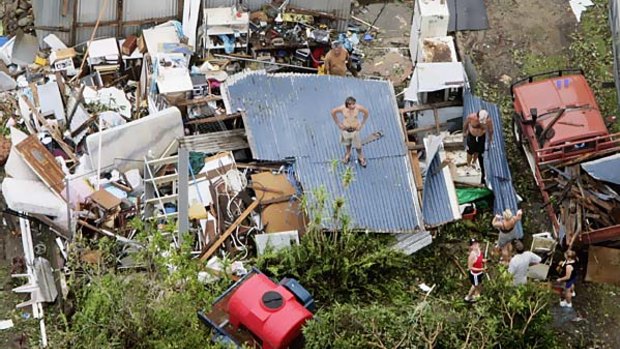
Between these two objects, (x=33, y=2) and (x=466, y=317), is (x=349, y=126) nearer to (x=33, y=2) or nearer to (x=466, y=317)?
(x=466, y=317)

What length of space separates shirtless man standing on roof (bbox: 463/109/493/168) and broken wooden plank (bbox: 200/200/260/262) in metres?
3.56

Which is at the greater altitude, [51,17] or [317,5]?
[317,5]

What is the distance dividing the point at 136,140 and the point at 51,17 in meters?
3.23

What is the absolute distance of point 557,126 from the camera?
16.8 m

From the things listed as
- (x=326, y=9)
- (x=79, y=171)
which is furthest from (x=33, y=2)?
(x=326, y=9)

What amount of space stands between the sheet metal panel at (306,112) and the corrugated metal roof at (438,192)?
1.66 feet

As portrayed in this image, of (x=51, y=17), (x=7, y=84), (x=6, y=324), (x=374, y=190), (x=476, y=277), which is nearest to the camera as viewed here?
(x=476, y=277)

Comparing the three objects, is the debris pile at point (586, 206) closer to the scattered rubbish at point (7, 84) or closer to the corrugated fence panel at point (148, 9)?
the corrugated fence panel at point (148, 9)

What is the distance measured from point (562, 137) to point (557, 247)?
1.75 metres

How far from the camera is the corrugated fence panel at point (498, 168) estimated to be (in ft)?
55.5

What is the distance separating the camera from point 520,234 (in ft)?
→ 54.1

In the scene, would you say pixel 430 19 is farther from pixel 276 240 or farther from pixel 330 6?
pixel 276 240

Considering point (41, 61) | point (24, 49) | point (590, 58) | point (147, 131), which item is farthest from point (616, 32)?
point (24, 49)

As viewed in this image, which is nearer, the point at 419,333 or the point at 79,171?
the point at 419,333
